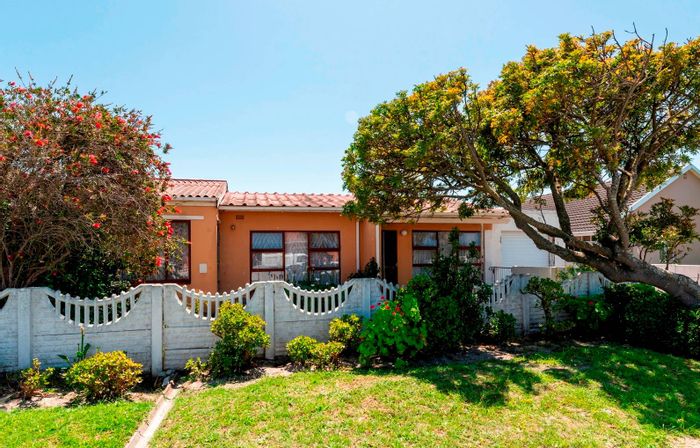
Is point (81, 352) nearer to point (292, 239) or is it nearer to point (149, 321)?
point (149, 321)

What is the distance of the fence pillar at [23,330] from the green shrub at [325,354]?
4.66m

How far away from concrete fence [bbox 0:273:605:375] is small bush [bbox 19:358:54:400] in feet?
1.35

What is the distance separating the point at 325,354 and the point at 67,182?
5.47m

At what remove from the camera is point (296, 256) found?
12180mm

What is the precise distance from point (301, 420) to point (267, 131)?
10.2m

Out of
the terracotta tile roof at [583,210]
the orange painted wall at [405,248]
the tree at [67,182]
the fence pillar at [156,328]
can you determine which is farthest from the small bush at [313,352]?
the terracotta tile roof at [583,210]

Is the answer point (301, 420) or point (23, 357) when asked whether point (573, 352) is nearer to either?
point (301, 420)

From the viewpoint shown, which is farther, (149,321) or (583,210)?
(583,210)

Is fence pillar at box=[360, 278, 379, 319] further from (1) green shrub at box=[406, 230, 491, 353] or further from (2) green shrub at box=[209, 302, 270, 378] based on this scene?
(2) green shrub at box=[209, 302, 270, 378]

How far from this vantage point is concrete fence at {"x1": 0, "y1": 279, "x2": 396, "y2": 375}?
6.10 meters

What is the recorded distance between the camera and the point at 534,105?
6766 millimetres

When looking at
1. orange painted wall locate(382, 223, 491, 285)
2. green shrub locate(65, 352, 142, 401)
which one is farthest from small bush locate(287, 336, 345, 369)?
orange painted wall locate(382, 223, 491, 285)

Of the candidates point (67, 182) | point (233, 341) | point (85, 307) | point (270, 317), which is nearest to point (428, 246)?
point (270, 317)

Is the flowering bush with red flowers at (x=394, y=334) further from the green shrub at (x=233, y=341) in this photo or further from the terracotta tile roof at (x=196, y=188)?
the terracotta tile roof at (x=196, y=188)
